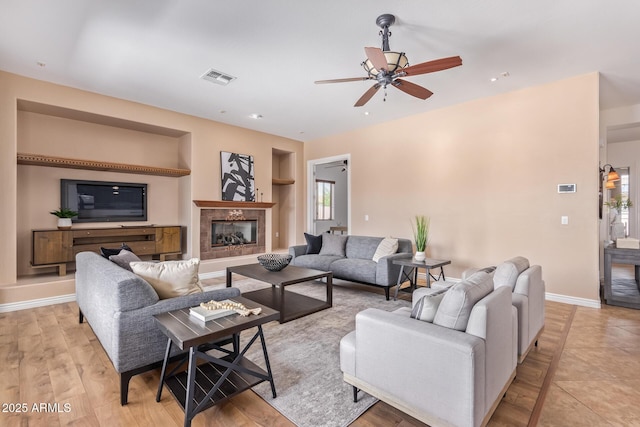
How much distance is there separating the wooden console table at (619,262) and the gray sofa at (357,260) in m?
2.50

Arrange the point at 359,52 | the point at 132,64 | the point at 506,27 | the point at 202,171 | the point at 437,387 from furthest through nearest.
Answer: the point at 202,171 → the point at 132,64 → the point at 359,52 → the point at 506,27 → the point at 437,387

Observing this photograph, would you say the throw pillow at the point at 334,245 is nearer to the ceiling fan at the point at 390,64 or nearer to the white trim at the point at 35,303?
the ceiling fan at the point at 390,64

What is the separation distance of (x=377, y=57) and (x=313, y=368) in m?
2.60

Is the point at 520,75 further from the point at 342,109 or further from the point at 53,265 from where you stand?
the point at 53,265

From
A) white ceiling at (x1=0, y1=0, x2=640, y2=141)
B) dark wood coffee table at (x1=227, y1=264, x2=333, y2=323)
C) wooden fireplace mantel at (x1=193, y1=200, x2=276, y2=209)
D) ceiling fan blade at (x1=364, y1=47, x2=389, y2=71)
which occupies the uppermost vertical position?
white ceiling at (x1=0, y1=0, x2=640, y2=141)

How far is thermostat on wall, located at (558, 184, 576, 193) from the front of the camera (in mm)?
4047

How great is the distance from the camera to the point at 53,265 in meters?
4.39

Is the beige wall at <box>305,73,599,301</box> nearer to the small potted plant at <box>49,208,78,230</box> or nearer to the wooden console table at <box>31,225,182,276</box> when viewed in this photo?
the wooden console table at <box>31,225,182,276</box>

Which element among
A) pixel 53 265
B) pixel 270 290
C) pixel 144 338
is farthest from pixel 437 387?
pixel 53 265

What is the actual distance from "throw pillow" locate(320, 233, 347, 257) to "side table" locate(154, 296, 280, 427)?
3243mm

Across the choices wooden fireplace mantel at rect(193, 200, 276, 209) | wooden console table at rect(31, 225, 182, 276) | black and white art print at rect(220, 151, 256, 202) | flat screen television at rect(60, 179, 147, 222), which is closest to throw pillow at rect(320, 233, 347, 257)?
wooden fireplace mantel at rect(193, 200, 276, 209)

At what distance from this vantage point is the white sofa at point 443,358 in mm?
1463

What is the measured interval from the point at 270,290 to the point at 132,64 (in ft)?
10.9

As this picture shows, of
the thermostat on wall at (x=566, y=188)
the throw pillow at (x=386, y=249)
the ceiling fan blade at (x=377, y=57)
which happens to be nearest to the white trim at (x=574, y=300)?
the thermostat on wall at (x=566, y=188)
